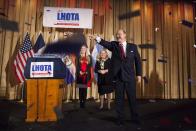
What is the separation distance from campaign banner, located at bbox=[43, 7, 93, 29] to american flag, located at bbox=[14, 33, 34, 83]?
829 mm

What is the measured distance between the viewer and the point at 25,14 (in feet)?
30.2

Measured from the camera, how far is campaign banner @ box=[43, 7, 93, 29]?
29.9ft

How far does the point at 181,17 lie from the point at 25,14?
Answer: 526cm

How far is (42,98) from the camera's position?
18.7ft

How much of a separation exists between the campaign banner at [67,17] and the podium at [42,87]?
11.8ft

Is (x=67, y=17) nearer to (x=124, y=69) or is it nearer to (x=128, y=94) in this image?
(x=124, y=69)

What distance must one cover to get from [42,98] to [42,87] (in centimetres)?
22

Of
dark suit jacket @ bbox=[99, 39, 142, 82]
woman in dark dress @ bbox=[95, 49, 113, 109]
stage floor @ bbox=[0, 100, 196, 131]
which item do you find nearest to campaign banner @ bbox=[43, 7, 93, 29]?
woman in dark dress @ bbox=[95, 49, 113, 109]

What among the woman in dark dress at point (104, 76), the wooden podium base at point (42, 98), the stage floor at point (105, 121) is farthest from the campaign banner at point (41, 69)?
the woman in dark dress at point (104, 76)

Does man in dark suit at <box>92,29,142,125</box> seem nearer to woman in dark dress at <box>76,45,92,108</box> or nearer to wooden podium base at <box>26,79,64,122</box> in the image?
wooden podium base at <box>26,79,64,122</box>

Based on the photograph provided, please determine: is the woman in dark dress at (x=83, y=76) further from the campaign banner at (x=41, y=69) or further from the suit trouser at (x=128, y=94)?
the suit trouser at (x=128, y=94)

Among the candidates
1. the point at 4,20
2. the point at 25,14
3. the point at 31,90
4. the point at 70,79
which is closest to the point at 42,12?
the point at 25,14

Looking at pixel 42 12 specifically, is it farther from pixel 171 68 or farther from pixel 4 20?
pixel 171 68

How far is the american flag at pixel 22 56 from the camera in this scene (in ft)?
28.9
